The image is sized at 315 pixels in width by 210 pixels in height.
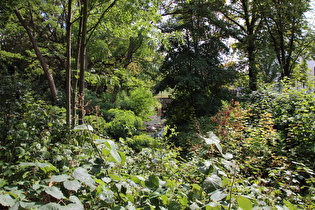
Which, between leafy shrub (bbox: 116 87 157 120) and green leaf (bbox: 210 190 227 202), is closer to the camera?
green leaf (bbox: 210 190 227 202)

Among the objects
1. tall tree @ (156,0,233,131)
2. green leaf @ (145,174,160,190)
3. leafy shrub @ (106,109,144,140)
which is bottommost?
leafy shrub @ (106,109,144,140)

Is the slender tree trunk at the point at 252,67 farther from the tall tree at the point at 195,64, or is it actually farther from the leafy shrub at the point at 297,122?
the leafy shrub at the point at 297,122

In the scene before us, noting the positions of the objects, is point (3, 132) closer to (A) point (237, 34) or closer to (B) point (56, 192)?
(B) point (56, 192)

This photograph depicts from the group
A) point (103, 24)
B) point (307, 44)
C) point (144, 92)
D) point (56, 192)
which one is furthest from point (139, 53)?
point (56, 192)

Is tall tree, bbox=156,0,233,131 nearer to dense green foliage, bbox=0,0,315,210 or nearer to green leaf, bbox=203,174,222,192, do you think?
dense green foliage, bbox=0,0,315,210

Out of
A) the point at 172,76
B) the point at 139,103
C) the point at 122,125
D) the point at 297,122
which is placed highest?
the point at 172,76

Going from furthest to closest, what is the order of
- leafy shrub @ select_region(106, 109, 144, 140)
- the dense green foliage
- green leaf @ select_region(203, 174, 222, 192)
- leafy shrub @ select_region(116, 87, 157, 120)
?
leafy shrub @ select_region(116, 87, 157, 120) → leafy shrub @ select_region(106, 109, 144, 140) → the dense green foliage → green leaf @ select_region(203, 174, 222, 192)

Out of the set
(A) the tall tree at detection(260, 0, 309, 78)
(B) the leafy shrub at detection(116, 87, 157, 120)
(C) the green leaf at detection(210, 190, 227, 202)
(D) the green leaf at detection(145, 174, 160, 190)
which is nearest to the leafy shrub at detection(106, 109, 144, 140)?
(B) the leafy shrub at detection(116, 87, 157, 120)

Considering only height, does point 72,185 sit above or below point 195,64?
below

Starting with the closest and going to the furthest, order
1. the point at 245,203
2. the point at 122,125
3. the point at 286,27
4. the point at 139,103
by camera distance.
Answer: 1. the point at 245,203
2. the point at 122,125
3. the point at 139,103
4. the point at 286,27

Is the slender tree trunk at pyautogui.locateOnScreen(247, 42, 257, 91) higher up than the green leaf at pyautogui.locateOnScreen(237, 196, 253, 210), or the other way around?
the slender tree trunk at pyautogui.locateOnScreen(247, 42, 257, 91)

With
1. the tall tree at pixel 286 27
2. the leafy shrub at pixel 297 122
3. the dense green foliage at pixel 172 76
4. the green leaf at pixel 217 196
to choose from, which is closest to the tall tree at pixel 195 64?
the dense green foliage at pixel 172 76

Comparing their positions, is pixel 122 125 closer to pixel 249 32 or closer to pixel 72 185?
pixel 72 185

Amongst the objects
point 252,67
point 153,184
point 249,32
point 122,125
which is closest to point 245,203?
point 153,184
